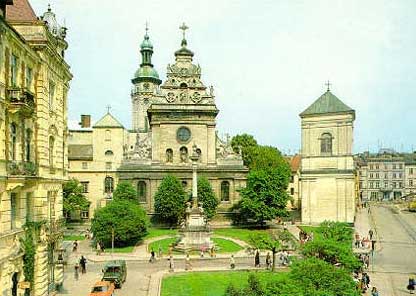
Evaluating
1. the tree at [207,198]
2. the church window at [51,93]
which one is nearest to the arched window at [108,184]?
the tree at [207,198]

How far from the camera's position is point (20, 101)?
2134cm

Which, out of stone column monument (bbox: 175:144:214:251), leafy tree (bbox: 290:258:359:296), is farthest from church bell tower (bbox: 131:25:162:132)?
leafy tree (bbox: 290:258:359:296)

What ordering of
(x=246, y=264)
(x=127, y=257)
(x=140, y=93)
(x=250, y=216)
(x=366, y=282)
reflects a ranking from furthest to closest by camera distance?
(x=140, y=93) < (x=250, y=216) < (x=127, y=257) < (x=246, y=264) < (x=366, y=282)

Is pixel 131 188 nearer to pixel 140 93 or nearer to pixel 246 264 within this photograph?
pixel 246 264

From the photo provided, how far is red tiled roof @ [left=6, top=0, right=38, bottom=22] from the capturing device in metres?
24.8

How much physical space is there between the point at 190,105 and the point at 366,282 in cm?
3863

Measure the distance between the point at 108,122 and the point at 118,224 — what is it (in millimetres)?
26687

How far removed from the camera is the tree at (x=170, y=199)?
60594 mm

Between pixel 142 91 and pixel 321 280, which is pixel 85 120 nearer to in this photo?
pixel 142 91

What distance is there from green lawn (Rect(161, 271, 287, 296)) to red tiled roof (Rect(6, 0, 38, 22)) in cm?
1601

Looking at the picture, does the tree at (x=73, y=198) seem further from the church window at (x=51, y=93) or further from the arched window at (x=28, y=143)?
the arched window at (x=28, y=143)

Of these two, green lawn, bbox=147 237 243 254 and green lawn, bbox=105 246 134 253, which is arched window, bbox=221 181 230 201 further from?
green lawn, bbox=105 246 134 253

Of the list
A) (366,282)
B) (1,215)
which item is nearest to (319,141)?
(366,282)

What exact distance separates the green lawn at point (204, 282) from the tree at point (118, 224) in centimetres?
1283
